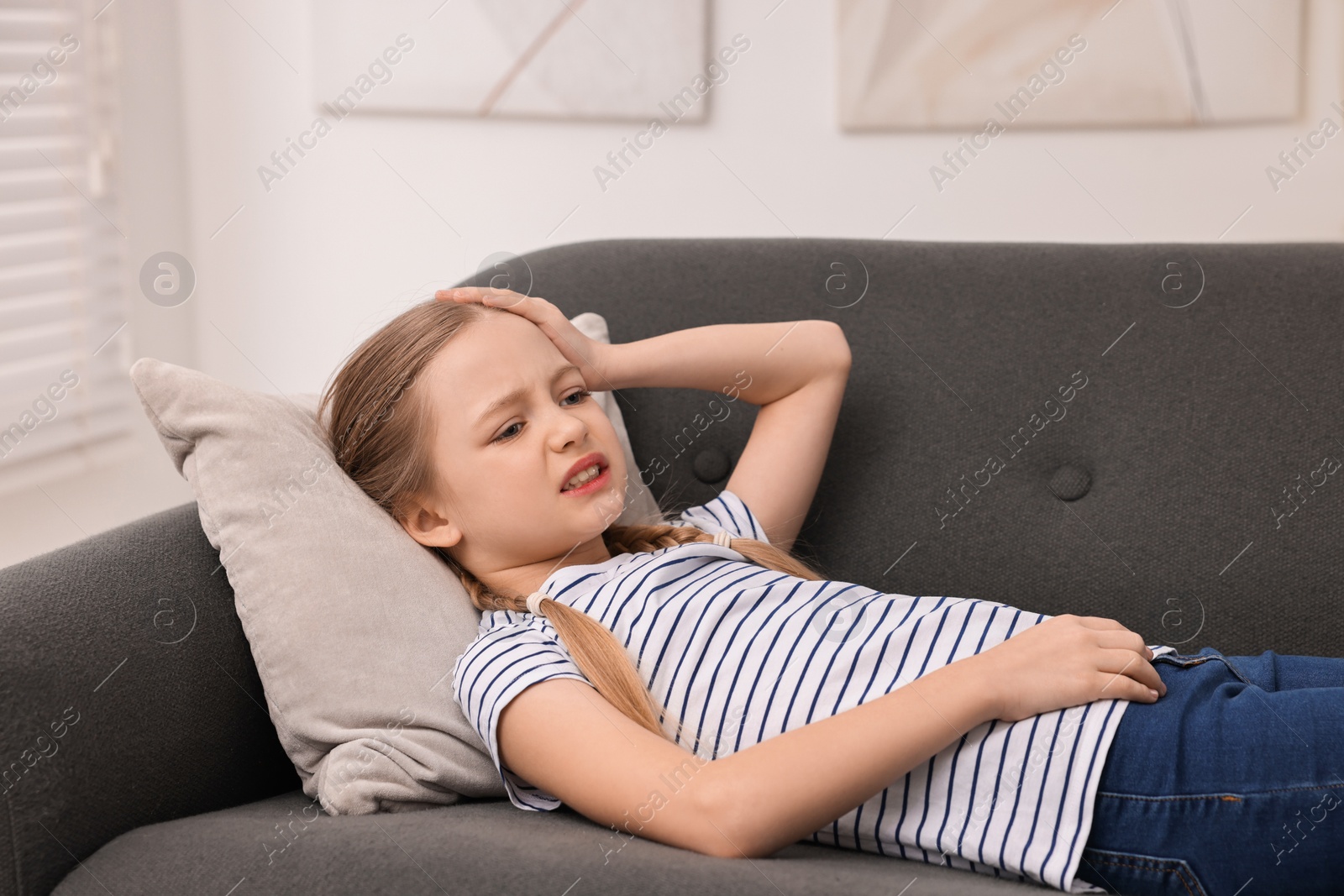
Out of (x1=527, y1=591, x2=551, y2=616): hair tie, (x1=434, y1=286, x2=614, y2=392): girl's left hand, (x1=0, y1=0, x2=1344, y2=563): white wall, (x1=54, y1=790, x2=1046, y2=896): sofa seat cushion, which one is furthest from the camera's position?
(x1=0, y1=0, x2=1344, y2=563): white wall

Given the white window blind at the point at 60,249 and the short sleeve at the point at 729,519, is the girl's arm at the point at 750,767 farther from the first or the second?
the white window blind at the point at 60,249

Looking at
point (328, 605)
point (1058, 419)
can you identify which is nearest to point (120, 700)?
point (328, 605)

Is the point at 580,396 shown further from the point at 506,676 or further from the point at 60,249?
the point at 60,249

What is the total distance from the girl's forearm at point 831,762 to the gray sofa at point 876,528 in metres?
0.03

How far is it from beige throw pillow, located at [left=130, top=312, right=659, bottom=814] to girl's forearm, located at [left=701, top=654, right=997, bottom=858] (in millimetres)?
278

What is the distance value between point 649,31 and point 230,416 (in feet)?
3.63

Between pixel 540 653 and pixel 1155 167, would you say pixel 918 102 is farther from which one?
pixel 540 653

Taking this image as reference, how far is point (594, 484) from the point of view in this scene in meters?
1.06

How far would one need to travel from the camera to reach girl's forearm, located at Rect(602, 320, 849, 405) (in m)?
1.24

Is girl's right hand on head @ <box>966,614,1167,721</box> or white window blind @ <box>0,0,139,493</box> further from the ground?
white window blind @ <box>0,0,139,493</box>

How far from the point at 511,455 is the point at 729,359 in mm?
319

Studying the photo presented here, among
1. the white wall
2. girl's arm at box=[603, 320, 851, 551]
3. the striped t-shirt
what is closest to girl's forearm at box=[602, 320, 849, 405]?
Result: girl's arm at box=[603, 320, 851, 551]

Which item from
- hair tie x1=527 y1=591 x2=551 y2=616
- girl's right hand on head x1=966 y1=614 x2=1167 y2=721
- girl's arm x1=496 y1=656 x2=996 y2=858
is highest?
girl's right hand on head x1=966 y1=614 x2=1167 y2=721

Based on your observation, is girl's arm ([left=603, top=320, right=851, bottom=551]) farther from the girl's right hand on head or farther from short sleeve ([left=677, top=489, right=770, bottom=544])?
the girl's right hand on head
